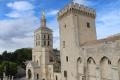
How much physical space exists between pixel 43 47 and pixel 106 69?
2752cm

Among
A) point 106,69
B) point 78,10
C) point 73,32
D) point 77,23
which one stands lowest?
point 106,69

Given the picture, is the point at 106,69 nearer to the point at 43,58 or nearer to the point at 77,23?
the point at 77,23

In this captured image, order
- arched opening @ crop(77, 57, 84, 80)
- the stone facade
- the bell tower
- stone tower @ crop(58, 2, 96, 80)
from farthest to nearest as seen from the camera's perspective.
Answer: the bell tower → stone tower @ crop(58, 2, 96, 80) → arched opening @ crop(77, 57, 84, 80) → the stone facade

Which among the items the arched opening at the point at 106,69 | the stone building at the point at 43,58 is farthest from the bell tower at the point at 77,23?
the stone building at the point at 43,58

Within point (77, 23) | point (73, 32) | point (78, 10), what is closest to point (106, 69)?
point (73, 32)

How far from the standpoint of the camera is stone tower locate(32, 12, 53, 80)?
47.3 metres

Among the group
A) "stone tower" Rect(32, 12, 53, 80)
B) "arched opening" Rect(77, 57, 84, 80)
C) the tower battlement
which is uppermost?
the tower battlement

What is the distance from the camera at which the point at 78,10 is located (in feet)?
104

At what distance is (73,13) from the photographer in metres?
31.3

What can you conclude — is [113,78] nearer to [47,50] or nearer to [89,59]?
[89,59]

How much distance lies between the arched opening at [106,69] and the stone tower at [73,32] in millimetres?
5042

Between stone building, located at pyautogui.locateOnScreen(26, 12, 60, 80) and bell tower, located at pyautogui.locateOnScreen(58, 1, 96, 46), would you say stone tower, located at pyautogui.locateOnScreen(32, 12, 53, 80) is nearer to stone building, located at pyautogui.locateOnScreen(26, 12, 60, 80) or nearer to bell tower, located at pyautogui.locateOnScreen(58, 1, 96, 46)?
stone building, located at pyautogui.locateOnScreen(26, 12, 60, 80)

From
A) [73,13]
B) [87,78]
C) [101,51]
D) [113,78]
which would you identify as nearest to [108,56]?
[101,51]

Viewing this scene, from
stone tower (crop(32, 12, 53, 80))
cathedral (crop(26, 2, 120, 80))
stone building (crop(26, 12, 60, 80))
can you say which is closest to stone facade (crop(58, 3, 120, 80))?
cathedral (crop(26, 2, 120, 80))
